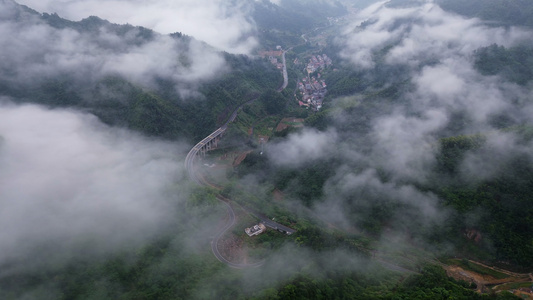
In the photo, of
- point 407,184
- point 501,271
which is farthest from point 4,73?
point 501,271

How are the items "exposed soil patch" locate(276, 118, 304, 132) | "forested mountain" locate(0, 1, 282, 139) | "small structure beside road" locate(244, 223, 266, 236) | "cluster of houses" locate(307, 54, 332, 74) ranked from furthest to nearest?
"cluster of houses" locate(307, 54, 332, 74) < "exposed soil patch" locate(276, 118, 304, 132) < "forested mountain" locate(0, 1, 282, 139) < "small structure beside road" locate(244, 223, 266, 236)

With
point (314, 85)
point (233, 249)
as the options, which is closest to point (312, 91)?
point (314, 85)

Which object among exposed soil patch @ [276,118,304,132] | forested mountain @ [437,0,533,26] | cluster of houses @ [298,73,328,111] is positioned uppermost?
forested mountain @ [437,0,533,26]

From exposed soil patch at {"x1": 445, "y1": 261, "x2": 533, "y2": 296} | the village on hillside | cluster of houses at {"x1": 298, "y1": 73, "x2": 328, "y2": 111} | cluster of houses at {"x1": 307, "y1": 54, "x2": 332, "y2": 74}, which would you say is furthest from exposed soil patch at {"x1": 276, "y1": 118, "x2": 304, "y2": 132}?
exposed soil patch at {"x1": 445, "y1": 261, "x2": 533, "y2": 296}

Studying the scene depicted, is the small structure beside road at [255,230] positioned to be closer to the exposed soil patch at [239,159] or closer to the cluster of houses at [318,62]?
the exposed soil patch at [239,159]

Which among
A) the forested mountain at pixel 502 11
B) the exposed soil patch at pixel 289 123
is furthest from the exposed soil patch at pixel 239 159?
the forested mountain at pixel 502 11

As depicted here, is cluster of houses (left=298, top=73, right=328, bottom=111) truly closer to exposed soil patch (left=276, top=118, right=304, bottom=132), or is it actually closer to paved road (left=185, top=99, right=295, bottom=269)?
exposed soil patch (left=276, top=118, right=304, bottom=132)

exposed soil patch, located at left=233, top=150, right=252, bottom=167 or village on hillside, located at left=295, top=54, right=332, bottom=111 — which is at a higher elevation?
village on hillside, located at left=295, top=54, right=332, bottom=111
